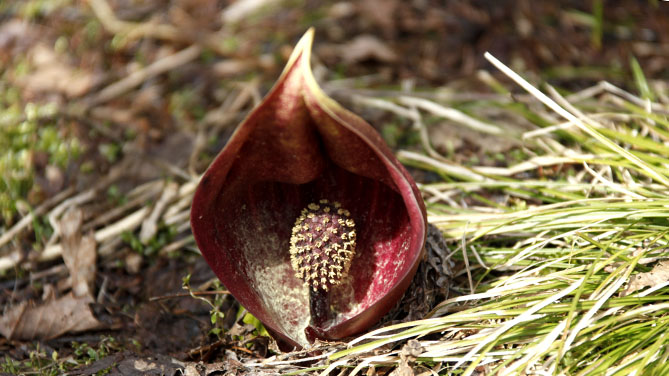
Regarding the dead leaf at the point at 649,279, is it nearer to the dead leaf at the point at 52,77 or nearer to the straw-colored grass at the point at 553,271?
the straw-colored grass at the point at 553,271

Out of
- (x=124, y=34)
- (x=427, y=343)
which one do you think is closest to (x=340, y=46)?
(x=124, y=34)

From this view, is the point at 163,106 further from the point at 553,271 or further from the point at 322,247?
the point at 553,271

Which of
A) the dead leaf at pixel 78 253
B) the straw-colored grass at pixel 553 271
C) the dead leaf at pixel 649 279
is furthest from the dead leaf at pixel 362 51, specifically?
the dead leaf at pixel 649 279

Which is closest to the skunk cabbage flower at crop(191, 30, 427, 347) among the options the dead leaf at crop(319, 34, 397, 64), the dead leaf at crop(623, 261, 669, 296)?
the dead leaf at crop(623, 261, 669, 296)

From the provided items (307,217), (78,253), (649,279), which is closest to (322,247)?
(307,217)

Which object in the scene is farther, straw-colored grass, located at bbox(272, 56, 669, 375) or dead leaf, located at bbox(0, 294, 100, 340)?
dead leaf, located at bbox(0, 294, 100, 340)

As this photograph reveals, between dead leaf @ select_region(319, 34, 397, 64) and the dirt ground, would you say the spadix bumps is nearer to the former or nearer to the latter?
the dirt ground
